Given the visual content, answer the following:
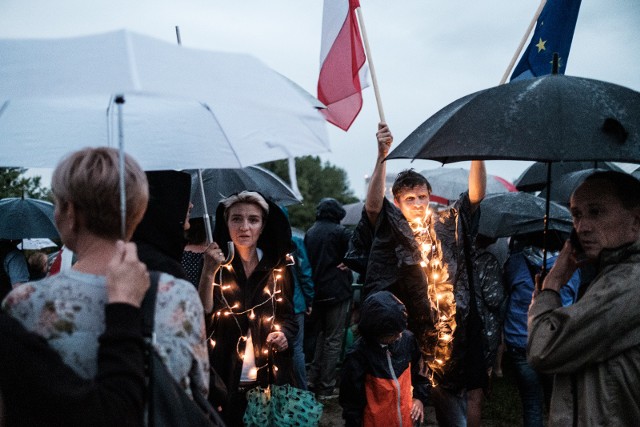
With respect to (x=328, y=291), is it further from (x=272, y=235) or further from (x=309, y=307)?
(x=272, y=235)

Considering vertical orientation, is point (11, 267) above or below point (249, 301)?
above

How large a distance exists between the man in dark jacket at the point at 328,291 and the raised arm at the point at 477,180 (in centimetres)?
394

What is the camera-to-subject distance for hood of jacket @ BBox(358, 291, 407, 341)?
3646mm

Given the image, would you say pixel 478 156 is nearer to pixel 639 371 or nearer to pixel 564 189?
pixel 639 371

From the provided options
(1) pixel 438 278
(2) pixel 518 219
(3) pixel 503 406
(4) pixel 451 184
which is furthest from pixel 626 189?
(4) pixel 451 184

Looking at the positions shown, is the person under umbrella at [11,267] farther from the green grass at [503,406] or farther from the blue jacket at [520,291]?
the green grass at [503,406]

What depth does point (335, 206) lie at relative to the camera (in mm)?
8000

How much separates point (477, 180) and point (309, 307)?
154 inches

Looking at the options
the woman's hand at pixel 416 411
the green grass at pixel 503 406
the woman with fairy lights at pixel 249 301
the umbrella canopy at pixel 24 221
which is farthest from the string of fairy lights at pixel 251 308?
the umbrella canopy at pixel 24 221

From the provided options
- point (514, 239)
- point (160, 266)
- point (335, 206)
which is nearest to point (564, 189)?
point (514, 239)

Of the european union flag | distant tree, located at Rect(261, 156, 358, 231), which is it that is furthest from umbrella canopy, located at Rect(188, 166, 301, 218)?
distant tree, located at Rect(261, 156, 358, 231)

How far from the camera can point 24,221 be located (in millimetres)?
7172

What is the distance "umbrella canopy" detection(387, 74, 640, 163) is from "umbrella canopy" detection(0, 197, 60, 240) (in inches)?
243

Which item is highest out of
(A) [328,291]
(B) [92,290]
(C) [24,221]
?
(C) [24,221]
